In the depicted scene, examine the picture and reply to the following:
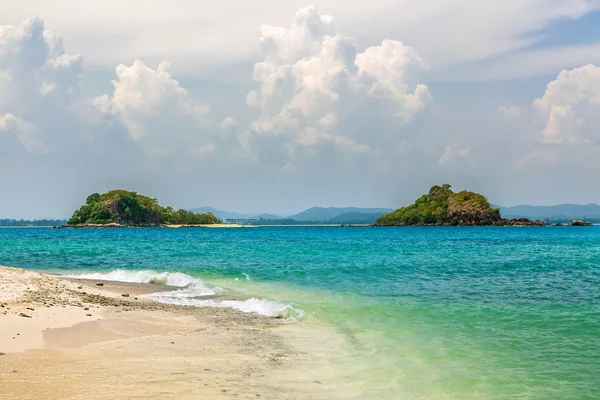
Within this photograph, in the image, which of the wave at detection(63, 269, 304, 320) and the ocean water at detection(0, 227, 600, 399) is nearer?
the ocean water at detection(0, 227, 600, 399)

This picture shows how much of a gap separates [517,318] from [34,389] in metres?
14.6

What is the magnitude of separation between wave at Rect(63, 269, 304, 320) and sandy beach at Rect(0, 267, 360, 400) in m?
0.91

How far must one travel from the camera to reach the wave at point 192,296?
1841 cm

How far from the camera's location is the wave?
18.4 metres

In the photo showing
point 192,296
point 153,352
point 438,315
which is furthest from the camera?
point 192,296

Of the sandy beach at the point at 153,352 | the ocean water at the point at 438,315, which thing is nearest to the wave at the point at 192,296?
the ocean water at the point at 438,315

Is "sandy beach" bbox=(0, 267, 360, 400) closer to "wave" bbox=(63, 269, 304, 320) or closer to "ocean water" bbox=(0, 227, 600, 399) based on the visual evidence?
"wave" bbox=(63, 269, 304, 320)

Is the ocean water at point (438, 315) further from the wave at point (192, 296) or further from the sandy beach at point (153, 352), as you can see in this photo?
the sandy beach at point (153, 352)

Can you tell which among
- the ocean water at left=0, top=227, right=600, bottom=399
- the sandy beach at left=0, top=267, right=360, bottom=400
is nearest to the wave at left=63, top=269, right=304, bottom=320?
the ocean water at left=0, top=227, right=600, bottom=399

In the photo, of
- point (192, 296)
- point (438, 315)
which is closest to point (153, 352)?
point (438, 315)

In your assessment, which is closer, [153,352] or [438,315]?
[153,352]

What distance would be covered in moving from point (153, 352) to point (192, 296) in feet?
35.6

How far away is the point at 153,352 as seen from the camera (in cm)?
1188

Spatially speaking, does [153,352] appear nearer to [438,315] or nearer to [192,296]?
[438,315]
